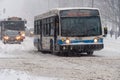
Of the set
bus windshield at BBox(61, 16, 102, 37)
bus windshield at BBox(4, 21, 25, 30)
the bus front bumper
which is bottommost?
the bus front bumper

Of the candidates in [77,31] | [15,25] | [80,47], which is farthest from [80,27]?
[15,25]

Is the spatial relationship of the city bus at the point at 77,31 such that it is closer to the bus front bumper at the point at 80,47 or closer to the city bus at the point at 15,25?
the bus front bumper at the point at 80,47

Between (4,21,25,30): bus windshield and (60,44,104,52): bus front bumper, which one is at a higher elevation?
(4,21,25,30): bus windshield

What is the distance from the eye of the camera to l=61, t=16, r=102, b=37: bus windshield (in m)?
28.0

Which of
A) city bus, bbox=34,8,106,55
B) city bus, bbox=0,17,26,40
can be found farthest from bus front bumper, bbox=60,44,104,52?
city bus, bbox=0,17,26,40

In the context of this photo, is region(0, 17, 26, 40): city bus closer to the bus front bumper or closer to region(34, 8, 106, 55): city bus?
region(34, 8, 106, 55): city bus

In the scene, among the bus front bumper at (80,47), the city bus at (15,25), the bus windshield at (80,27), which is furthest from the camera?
the city bus at (15,25)

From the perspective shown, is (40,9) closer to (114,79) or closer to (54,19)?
(54,19)

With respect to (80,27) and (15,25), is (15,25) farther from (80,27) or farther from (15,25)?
(80,27)

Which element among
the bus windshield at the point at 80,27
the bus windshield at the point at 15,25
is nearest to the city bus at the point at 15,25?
the bus windshield at the point at 15,25

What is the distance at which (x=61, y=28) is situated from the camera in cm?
2795

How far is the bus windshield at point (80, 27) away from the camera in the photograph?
2798 cm

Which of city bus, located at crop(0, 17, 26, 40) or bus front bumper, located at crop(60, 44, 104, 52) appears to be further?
city bus, located at crop(0, 17, 26, 40)

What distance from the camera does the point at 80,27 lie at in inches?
1107
